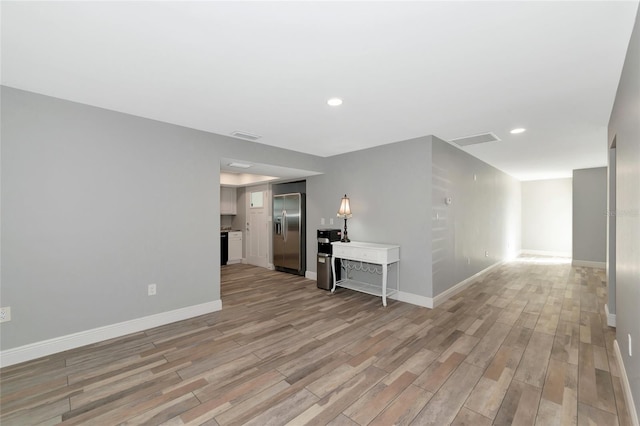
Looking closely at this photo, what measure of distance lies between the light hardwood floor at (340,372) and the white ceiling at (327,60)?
8.21ft

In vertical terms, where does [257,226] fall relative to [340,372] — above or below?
above

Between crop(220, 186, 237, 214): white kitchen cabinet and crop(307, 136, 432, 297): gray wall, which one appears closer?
crop(307, 136, 432, 297): gray wall

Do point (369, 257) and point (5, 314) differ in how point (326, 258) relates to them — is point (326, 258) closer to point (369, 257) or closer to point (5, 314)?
point (369, 257)

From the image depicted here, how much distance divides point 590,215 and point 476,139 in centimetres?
542

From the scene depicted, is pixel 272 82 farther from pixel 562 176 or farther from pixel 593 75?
pixel 562 176

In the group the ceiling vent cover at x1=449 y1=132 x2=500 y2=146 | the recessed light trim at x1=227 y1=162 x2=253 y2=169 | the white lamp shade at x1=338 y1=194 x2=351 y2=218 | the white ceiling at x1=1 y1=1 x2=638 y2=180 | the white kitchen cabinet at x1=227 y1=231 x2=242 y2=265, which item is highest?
the white ceiling at x1=1 y1=1 x2=638 y2=180

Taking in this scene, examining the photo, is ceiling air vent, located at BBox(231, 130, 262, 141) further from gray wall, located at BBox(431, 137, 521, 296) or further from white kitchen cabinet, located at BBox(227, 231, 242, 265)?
white kitchen cabinet, located at BBox(227, 231, 242, 265)

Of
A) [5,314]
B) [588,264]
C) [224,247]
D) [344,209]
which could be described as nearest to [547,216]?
[588,264]

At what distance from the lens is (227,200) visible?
25.2 ft

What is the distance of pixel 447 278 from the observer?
14.5 feet

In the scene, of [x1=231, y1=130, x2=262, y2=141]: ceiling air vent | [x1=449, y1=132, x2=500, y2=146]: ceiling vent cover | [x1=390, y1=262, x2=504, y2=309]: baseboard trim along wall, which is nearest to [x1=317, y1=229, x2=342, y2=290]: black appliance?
[x1=390, y1=262, x2=504, y2=309]: baseboard trim along wall

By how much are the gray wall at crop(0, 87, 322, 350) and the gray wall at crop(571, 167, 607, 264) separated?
869cm

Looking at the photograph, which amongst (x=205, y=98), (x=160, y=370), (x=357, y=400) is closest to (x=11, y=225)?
(x=160, y=370)

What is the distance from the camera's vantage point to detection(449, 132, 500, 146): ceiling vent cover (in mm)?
A: 3916
